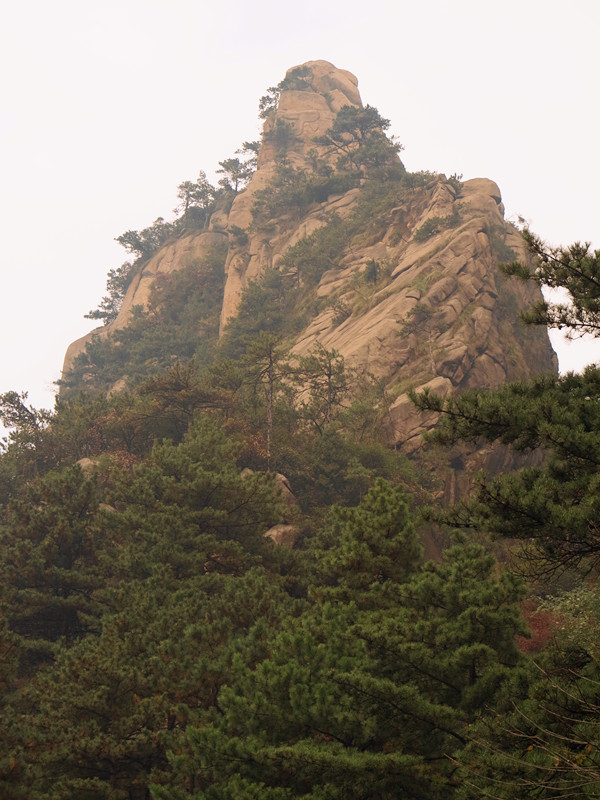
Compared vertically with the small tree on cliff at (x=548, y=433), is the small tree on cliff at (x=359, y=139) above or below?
above

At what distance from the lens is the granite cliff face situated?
41.6m

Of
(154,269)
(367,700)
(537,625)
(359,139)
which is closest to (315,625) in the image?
(367,700)

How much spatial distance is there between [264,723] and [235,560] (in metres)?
10.6

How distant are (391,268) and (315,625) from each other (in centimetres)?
3902

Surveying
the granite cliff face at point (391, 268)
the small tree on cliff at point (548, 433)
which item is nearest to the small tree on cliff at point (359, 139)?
the granite cliff face at point (391, 268)

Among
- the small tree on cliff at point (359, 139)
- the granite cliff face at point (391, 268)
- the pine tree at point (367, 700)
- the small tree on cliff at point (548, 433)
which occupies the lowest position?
the pine tree at point (367, 700)

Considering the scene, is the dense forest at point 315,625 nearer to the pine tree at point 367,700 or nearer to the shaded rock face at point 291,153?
the pine tree at point 367,700

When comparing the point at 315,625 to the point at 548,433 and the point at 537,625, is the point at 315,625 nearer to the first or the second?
the point at 548,433

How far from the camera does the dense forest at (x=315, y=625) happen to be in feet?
36.6

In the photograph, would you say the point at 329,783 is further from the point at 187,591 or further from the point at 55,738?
the point at 187,591

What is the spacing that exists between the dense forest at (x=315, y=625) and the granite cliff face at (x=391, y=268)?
9488 millimetres

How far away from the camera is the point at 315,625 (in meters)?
15.6

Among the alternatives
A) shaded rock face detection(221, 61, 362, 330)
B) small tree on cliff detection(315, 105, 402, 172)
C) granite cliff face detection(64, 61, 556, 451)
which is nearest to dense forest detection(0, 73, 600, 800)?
granite cliff face detection(64, 61, 556, 451)

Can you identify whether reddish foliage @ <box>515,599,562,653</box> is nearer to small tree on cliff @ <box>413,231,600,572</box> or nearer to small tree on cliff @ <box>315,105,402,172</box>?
small tree on cliff @ <box>413,231,600,572</box>
